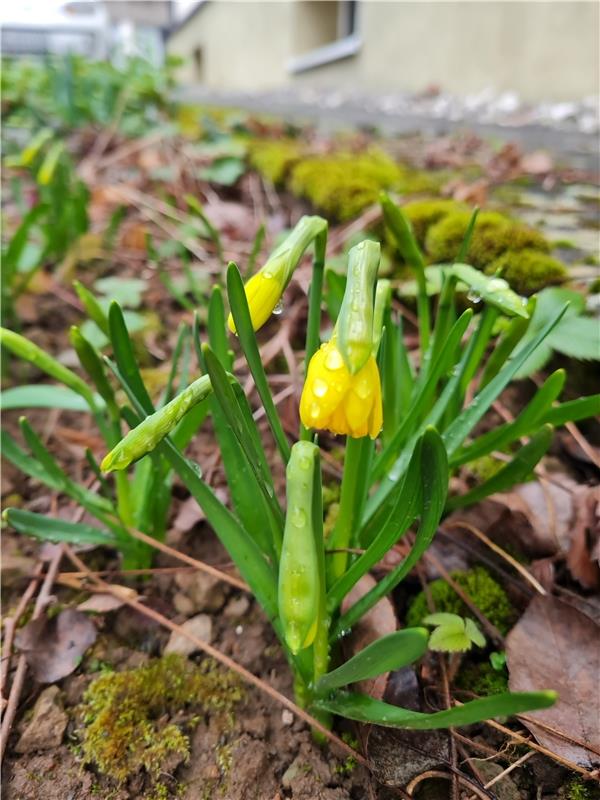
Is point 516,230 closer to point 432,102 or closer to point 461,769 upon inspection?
point 461,769

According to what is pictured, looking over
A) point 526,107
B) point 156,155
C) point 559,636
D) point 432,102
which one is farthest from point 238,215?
point 432,102

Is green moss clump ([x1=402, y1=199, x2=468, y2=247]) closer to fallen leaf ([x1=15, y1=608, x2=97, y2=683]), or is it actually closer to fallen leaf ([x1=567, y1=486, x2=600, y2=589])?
fallen leaf ([x1=567, y1=486, x2=600, y2=589])

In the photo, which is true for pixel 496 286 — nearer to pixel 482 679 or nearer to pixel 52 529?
pixel 482 679

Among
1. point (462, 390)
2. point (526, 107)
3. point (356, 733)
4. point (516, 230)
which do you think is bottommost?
point (356, 733)

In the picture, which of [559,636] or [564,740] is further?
[559,636]

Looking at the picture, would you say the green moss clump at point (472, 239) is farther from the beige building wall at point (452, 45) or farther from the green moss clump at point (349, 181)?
the beige building wall at point (452, 45)

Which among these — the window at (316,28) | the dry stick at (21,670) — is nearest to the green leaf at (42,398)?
the dry stick at (21,670)

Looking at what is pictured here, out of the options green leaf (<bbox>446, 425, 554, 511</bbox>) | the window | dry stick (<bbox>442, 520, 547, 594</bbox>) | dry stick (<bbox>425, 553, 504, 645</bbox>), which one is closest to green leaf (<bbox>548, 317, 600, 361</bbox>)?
green leaf (<bbox>446, 425, 554, 511</bbox>)
